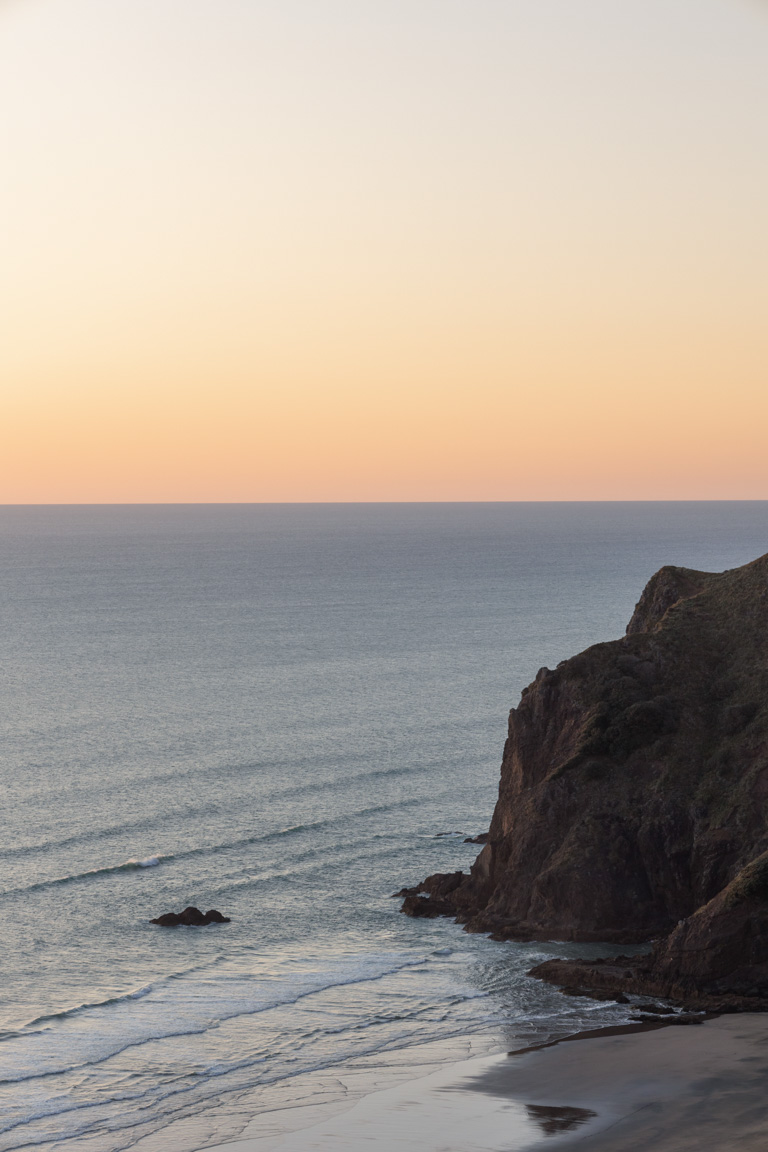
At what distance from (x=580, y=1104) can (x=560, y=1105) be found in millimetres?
568

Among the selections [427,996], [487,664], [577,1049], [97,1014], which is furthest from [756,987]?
[487,664]

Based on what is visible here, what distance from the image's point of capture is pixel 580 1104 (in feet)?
107

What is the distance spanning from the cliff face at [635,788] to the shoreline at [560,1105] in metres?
6.93

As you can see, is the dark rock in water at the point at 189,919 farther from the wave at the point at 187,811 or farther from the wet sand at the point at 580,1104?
the wet sand at the point at 580,1104

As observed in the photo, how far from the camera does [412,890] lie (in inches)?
2211

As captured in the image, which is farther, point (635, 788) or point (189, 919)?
point (189, 919)

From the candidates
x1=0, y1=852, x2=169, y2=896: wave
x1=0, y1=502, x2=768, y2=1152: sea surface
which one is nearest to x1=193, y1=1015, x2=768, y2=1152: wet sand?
x1=0, y1=502, x2=768, y2=1152: sea surface

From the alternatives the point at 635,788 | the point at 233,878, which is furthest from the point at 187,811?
the point at 635,788

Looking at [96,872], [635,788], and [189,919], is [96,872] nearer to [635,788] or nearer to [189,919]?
[189,919]

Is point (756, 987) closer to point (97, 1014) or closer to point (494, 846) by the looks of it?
point (494, 846)

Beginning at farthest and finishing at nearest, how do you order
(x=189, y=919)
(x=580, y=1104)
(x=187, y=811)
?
(x=187, y=811), (x=189, y=919), (x=580, y=1104)

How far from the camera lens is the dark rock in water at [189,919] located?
52094 mm

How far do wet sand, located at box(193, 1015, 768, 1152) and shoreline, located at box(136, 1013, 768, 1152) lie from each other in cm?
4

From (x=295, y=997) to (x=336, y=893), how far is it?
12587mm
